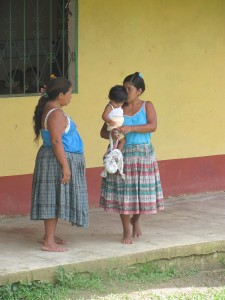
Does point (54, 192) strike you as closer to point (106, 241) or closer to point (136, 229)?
point (106, 241)

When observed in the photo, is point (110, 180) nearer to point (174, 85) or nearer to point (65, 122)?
point (65, 122)

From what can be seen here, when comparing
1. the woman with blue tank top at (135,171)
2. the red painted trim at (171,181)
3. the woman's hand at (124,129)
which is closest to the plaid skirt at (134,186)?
the woman with blue tank top at (135,171)

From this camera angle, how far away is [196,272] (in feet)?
20.4

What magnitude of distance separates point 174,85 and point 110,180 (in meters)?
2.37

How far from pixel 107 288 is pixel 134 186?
2.97ft

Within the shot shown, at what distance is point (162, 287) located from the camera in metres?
5.79

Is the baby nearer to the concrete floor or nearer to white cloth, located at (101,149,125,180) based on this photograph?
white cloth, located at (101,149,125,180)

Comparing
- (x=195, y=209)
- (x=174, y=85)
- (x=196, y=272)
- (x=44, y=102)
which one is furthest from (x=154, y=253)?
(x=174, y=85)

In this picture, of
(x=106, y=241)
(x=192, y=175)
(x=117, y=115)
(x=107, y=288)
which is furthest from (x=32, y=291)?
(x=192, y=175)

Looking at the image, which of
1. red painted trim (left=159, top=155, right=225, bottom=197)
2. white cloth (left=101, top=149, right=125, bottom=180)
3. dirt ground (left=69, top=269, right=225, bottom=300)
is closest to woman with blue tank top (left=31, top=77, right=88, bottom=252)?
white cloth (left=101, top=149, right=125, bottom=180)

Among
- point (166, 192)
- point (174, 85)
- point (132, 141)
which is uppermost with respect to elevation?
point (174, 85)

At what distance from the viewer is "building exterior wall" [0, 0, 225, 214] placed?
7258 millimetres

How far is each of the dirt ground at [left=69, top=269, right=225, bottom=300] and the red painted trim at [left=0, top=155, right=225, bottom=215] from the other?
73.1 inches

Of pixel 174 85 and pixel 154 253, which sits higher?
pixel 174 85
